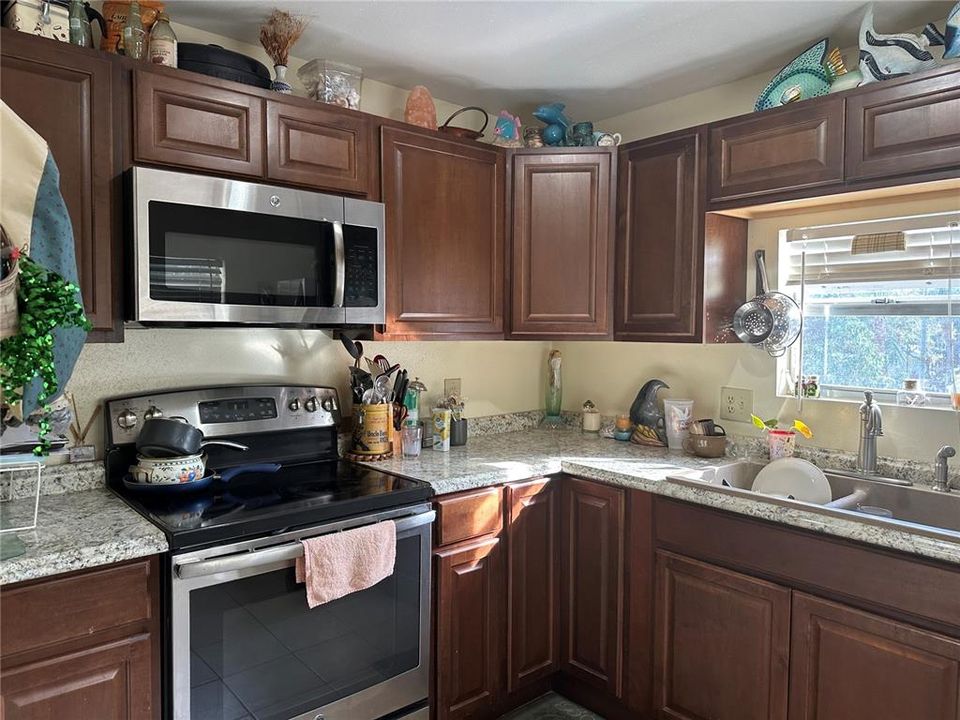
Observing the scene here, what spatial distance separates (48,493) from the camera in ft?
5.86

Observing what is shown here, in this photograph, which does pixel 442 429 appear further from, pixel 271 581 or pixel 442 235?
pixel 271 581

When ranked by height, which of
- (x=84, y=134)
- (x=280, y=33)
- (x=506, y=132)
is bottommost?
(x=84, y=134)

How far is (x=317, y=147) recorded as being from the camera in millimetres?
2027

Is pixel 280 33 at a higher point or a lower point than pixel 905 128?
higher

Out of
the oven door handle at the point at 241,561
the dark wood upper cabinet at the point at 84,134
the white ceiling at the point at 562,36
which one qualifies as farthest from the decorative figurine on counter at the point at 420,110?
the oven door handle at the point at 241,561

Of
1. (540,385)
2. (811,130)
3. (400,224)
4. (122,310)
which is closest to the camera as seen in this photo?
(122,310)

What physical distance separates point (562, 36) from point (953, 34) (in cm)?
109

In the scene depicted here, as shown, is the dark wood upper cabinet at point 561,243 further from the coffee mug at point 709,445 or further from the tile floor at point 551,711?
the tile floor at point 551,711

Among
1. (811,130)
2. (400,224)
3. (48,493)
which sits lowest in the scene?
(48,493)

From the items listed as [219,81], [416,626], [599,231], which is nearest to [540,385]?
[599,231]

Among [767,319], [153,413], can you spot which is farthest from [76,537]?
[767,319]

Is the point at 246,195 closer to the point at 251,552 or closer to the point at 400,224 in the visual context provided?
the point at 400,224

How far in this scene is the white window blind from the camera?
203 centimetres

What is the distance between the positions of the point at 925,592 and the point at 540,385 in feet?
6.09
